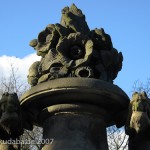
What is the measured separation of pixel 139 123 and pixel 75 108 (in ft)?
2.49

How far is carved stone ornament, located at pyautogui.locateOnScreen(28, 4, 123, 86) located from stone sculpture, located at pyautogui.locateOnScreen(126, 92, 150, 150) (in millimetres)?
591

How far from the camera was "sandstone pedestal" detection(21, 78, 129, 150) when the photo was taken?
446cm

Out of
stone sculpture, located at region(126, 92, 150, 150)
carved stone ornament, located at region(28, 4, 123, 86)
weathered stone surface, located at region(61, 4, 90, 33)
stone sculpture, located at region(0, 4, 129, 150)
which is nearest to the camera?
stone sculpture, located at region(126, 92, 150, 150)

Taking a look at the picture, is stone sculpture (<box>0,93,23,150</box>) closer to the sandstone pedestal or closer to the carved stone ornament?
the sandstone pedestal

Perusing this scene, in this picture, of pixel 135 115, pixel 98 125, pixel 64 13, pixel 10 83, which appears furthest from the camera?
pixel 10 83

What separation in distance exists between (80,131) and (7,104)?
2.90ft

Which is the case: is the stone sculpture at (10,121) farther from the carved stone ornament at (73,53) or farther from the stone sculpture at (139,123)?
the stone sculpture at (139,123)

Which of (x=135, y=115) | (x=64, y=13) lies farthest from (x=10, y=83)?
(x=135, y=115)

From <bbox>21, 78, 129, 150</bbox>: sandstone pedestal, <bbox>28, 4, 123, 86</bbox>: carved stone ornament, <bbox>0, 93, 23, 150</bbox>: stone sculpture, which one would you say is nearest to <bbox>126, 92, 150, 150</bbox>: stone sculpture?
<bbox>21, 78, 129, 150</bbox>: sandstone pedestal

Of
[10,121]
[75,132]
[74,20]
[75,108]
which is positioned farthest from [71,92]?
[74,20]

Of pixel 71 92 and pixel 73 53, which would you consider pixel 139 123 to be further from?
pixel 73 53

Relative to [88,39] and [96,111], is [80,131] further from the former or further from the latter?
[88,39]

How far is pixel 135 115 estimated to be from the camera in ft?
14.4

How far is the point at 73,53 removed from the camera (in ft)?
16.7
